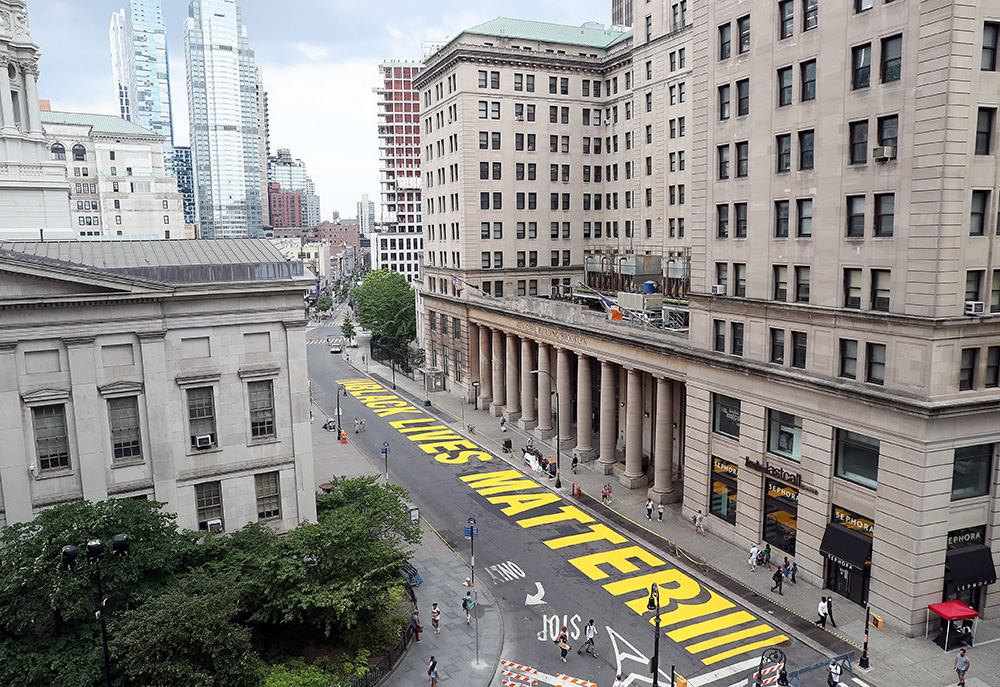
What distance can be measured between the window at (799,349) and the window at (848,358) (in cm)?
229

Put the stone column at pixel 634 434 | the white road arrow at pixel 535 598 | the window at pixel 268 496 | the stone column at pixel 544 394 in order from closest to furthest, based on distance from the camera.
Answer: the window at pixel 268 496 → the white road arrow at pixel 535 598 → the stone column at pixel 634 434 → the stone column at pixel 544 394

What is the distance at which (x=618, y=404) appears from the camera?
207ft

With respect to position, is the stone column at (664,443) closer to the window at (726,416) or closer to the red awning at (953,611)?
the window at (726,416)

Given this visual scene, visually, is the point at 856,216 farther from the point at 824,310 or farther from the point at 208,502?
the point at 208,502

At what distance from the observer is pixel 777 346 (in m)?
39.7

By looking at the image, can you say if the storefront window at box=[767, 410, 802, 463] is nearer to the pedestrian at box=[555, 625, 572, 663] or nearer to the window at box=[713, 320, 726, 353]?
the window at box=[713, 320, 726, 353]

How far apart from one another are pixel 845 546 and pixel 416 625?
21.6 meters

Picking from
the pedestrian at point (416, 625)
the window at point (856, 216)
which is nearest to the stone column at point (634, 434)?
the window at point (856, 216)

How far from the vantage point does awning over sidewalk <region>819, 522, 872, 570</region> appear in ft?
114

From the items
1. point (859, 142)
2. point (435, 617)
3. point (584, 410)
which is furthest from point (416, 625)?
point (859, 142)

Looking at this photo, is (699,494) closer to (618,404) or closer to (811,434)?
(811,434)

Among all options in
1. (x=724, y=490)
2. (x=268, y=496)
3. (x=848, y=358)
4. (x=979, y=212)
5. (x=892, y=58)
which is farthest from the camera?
(x=724, y=490)

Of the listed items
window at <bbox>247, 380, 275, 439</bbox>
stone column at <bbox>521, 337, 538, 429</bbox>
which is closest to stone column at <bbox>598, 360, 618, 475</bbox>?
stone column at <bbox>521, 337, 538, 429</bbox>

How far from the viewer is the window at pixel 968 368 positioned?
31844 mm
